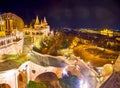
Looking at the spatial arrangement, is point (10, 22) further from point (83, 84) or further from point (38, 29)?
point (83, 84)

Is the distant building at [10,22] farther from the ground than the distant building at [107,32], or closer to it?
farther from the ground

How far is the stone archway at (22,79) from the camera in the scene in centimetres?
347

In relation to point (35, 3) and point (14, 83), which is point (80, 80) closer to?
point (14, 83)

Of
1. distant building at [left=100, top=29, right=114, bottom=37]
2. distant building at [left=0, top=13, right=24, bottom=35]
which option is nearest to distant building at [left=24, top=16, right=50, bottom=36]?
distant building at [left=0, top=13, right=24, bottom=35]

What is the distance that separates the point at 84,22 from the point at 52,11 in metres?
0.43

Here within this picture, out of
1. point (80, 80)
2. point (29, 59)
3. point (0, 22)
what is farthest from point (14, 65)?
point (80, 80)

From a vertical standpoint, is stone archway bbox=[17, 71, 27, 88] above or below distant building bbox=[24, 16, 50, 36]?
below

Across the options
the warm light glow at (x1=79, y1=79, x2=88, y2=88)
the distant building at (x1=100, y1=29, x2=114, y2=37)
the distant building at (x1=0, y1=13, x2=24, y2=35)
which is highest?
the distant building at (x1=0, y1=13, x2=24, y2=35)

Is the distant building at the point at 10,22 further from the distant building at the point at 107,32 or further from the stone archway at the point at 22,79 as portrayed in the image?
the distant building at the point at 107,32

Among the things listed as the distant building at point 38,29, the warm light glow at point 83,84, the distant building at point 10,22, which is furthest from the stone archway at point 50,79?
the distant building at point 10,22

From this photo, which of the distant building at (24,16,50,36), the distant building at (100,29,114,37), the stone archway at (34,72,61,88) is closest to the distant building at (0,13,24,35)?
the distant building at (24,16,50,36)

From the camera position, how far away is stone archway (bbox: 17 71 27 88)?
3.47 meters

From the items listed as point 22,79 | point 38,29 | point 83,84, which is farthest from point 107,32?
point 22,79

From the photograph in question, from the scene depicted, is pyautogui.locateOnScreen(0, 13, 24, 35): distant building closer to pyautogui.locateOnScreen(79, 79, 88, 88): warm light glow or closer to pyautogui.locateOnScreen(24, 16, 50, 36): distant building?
pyautogui.locateOnScreen(24, 16, 50, 36): distant building
